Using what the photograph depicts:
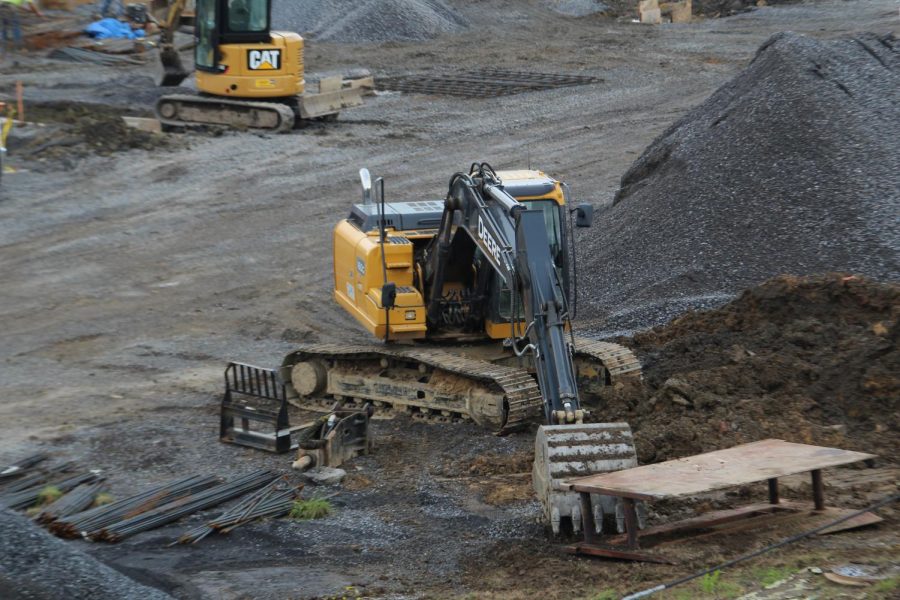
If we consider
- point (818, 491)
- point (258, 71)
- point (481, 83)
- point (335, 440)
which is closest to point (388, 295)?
point (335, 440)

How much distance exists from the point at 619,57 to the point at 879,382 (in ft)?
81.5

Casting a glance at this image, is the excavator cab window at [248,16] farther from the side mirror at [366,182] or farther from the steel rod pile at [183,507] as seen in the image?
the steel rod pile at [183,507]

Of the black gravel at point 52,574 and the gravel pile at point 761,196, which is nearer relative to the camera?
the black gravel at point 52,574

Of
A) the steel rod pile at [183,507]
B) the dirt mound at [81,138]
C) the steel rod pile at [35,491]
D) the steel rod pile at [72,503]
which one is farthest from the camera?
the dirt mound at [81,138]

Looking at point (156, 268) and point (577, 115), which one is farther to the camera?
point (577, 115)

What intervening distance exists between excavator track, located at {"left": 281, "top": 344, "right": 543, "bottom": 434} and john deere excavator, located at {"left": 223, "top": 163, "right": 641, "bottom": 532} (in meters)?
0.01

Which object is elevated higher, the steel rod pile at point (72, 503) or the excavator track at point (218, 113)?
the excavator track at point (218, 113)

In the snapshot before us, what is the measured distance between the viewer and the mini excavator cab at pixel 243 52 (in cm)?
2475

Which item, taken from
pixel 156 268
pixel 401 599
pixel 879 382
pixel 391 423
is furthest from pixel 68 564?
pixel 156 268

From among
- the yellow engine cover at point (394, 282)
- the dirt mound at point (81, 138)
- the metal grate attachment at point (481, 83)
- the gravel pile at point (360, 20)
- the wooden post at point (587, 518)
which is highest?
the gravel pile at point (360, 20)

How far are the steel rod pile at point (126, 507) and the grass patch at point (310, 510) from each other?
97 centimetres

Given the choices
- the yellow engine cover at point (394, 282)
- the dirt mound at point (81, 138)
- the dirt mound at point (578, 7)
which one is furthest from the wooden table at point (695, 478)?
the dirt mound at point (578, 7)

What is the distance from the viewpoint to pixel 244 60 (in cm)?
2477

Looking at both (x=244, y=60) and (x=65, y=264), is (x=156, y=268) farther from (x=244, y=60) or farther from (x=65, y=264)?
(x=244, y=60)
